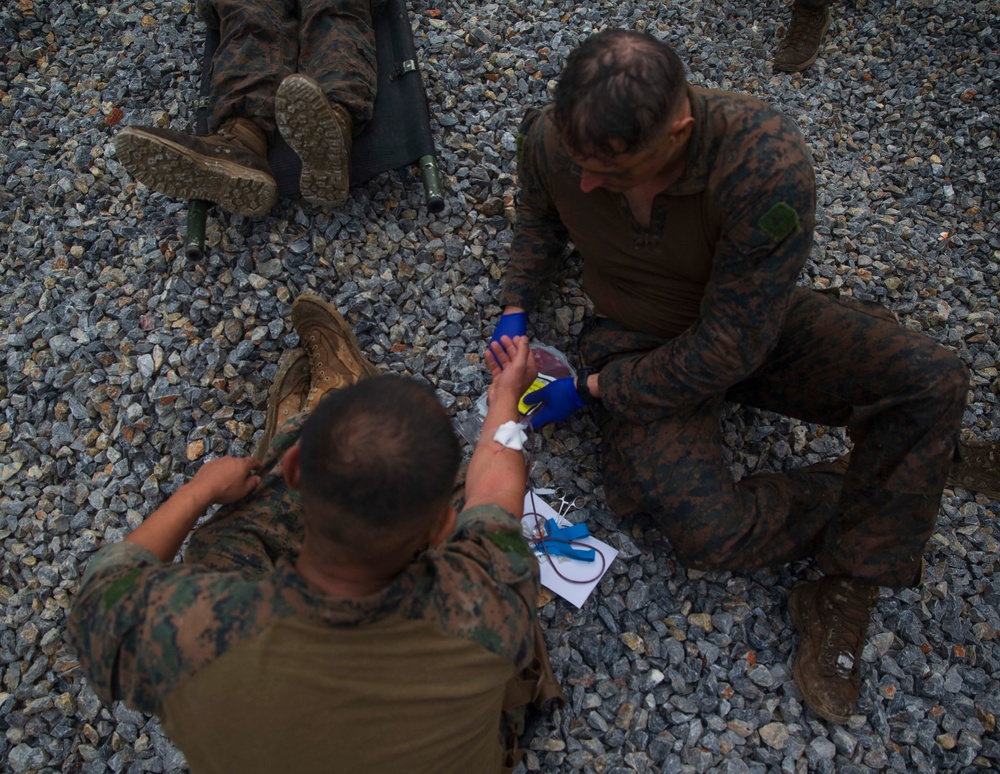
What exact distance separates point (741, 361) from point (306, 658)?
1.79 meters

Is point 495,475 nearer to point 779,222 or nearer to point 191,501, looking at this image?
point 191,501

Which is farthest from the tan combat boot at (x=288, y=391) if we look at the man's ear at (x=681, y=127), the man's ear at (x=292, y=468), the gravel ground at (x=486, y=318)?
the man's ear at (x=681, y=127)

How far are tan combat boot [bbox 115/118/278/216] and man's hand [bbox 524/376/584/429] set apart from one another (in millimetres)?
A: 1596

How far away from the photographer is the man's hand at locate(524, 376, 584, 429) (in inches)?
119

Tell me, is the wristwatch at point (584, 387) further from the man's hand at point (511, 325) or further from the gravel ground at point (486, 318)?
the man's hand at point (511, 325)

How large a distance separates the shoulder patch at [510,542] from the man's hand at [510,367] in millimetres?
848

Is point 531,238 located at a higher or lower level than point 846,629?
higher

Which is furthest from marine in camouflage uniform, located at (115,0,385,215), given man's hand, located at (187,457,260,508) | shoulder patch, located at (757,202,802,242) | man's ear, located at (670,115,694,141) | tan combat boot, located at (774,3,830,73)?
tan combat boot, located at (774,3,830,73)

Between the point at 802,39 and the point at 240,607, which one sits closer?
the point at 240,607

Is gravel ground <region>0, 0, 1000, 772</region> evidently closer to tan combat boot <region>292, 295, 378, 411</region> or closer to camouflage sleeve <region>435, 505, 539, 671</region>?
tan combat boot <region>292, 295, 378, 411</region>

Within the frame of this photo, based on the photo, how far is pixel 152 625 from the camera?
1.55m

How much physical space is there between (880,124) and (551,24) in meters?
2.26

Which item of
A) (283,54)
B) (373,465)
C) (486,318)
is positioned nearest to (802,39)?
(486,318)

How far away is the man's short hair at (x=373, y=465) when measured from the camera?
1.41 metres
